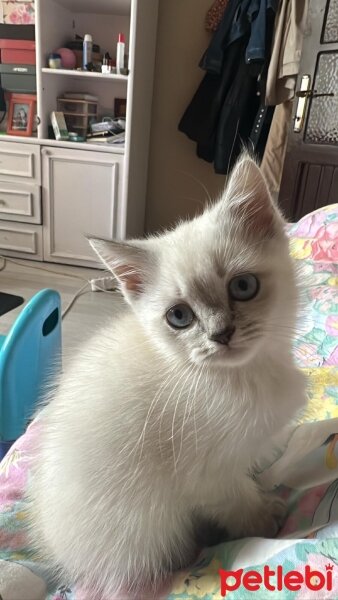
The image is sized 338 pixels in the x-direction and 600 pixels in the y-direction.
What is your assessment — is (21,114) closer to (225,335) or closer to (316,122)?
(316,122)

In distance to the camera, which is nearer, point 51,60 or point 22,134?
point 51,60

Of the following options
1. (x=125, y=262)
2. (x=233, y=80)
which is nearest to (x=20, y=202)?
(x=233, y=80)

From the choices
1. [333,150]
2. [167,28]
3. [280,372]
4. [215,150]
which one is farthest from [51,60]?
[280,372]

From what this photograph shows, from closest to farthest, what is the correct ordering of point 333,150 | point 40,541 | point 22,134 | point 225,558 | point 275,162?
point 225,558, point 40,541, point 333,150, point 275,162, point 22,134

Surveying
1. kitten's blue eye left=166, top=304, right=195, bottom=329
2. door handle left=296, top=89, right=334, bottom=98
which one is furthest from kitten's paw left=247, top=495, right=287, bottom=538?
door handle left=296, top=89, right=334, bottom=98

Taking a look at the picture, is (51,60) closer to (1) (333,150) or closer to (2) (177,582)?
(1) (333,150)

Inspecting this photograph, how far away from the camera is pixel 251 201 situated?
720 mm

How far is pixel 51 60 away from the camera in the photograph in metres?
2.71

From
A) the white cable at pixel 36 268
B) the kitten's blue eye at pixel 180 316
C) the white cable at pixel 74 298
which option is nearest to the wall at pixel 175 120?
the white cable at pixel 36 268

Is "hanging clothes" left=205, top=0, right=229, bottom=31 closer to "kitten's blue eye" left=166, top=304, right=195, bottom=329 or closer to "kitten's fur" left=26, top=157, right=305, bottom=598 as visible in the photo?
"kitten's fur" left=26, top=157, right=305, bottom=598

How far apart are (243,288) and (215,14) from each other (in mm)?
2817

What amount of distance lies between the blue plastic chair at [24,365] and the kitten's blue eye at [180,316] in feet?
1.83

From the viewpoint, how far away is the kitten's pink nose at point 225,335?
618 mm

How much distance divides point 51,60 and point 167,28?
2.74ft
